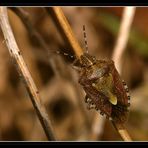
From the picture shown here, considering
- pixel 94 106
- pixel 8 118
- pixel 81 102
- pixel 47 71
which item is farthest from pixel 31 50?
pixel 94 106

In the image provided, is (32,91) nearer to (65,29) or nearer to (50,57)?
(65,29)

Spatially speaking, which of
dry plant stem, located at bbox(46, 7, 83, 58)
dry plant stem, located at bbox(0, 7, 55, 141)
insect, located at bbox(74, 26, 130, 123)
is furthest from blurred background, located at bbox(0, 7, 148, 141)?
dry plant stem, located at bbox(0, 7, 55, 141)

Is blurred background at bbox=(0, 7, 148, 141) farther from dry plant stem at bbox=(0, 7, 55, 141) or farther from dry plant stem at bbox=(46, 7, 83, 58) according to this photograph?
dry plant stem at bbox=(0, 7, 55, 141)

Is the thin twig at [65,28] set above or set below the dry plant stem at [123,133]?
above

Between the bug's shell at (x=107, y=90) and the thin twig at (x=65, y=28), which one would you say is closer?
the thin twig at (x=65, y=28)

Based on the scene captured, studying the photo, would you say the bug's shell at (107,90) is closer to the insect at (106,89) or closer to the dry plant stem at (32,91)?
the insect at (106,89)

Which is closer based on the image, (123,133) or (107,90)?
(123,133)

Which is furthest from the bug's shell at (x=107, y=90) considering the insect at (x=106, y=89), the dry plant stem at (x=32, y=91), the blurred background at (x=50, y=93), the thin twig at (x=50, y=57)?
the blurred background at (x=50, y=93)

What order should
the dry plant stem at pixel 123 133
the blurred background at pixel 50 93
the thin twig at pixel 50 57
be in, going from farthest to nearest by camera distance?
the blurred background at pixel 50 93 < the thin twig at pixel 50 57 < the dry plant stem at pixel 123 133

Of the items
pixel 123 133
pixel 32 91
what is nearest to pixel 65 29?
pixel 32 91
